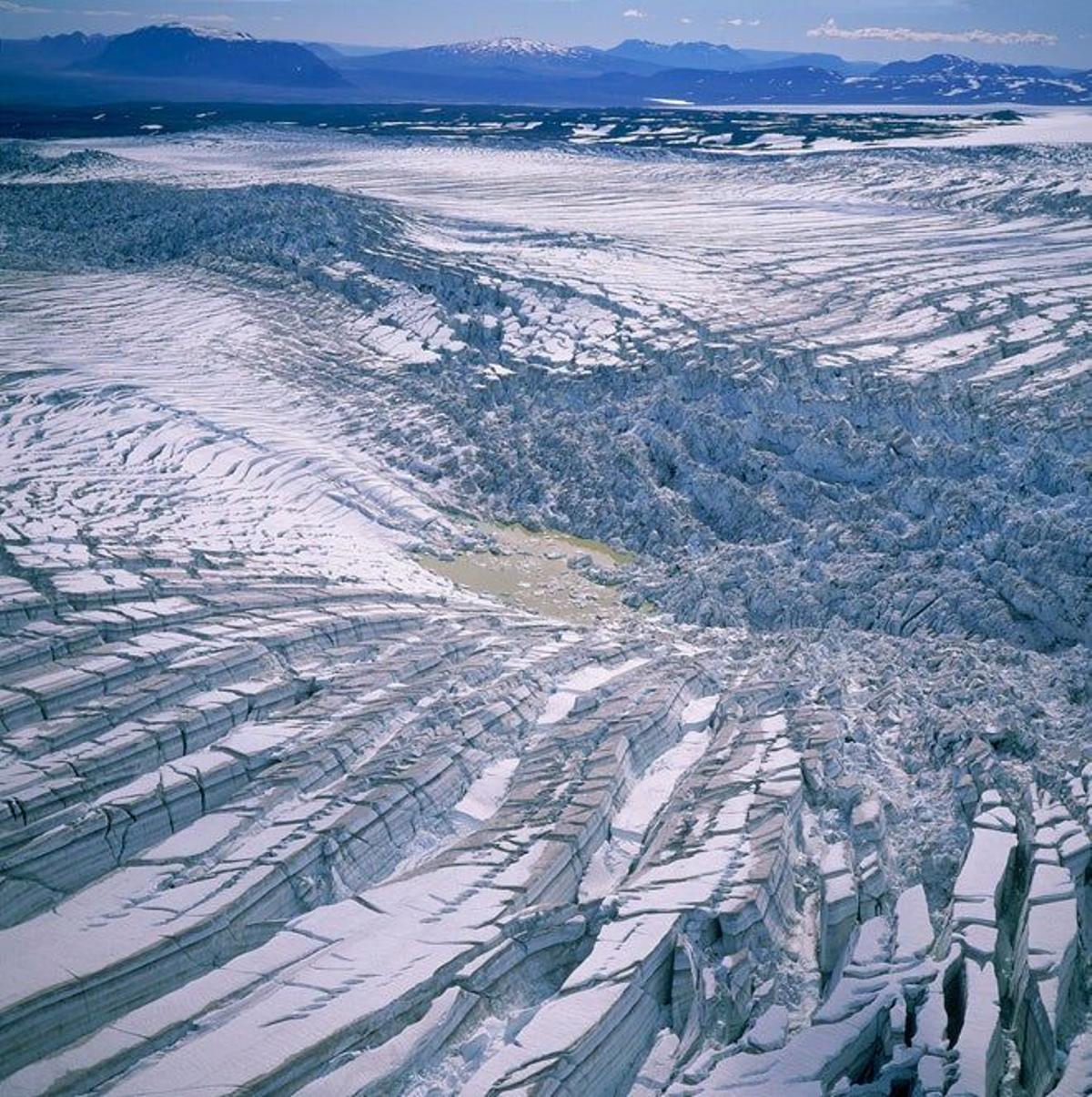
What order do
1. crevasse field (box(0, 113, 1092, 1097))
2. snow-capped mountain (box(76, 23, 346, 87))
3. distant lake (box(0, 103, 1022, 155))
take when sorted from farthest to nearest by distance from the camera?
snow-capped mountain (box(76, 23, 346, 87))
distant lake (box(0, 103, 1022, 155))
crevasse field (box(0, 113, 1092, 1097))

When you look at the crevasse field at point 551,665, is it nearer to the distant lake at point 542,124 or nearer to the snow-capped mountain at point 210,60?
the distant lake at point 542,124

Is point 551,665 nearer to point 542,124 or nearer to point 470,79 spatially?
point 542,124

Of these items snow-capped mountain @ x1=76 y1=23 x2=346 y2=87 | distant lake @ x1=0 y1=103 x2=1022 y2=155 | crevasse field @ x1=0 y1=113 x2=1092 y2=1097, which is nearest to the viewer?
crevasse field @ x1=0 y1=113 x2=1092 y2=1097

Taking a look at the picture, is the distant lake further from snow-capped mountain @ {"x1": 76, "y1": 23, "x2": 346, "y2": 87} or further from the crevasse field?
snow-capped mountain @ {"x1": 76, "y1": 23, "x2": 346, "y2": 87}

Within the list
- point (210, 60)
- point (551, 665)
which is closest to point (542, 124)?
point (551, 665)

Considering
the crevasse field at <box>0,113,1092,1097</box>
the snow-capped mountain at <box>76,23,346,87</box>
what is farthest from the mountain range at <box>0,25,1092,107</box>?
the crevasse field at <box>0,113,1092,1097</box>

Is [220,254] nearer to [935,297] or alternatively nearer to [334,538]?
[334,538]
